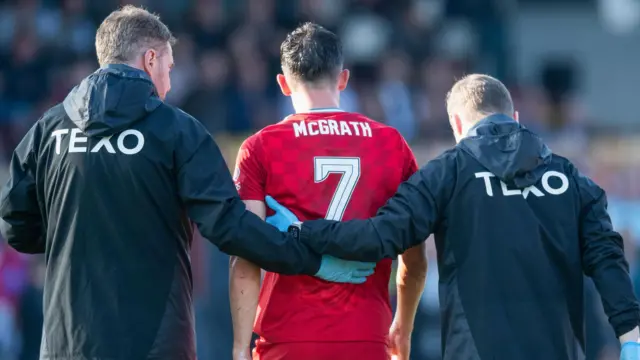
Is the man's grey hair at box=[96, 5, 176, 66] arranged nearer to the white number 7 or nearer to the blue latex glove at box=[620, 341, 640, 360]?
the white number 7

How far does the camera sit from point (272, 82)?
1453cm

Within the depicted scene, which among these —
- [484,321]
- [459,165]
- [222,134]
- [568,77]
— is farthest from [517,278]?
[568,77]

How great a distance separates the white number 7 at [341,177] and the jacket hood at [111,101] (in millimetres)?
867

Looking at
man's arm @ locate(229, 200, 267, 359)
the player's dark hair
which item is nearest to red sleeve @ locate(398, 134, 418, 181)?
the player's dark hair

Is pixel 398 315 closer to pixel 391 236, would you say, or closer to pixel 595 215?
pixel 391 236

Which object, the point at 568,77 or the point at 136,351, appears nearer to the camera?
the point at 136,351

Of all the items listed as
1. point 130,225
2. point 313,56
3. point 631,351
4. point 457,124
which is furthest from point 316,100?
point 631,351

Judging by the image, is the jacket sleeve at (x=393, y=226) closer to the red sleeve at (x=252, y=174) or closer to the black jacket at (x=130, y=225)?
the black jacket at (x=130, y=225)

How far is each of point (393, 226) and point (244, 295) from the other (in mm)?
822

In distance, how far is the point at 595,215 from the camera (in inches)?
225

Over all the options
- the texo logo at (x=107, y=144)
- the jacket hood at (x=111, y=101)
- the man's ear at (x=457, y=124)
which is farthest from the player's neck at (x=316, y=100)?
the texo logo at (x=107, y=144)

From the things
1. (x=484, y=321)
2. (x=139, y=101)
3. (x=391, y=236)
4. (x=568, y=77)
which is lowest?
(x=568, y=77)

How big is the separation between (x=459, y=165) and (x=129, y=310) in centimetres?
178

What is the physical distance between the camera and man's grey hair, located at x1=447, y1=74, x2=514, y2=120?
5.92m
